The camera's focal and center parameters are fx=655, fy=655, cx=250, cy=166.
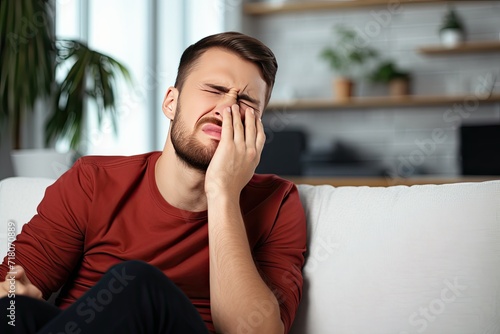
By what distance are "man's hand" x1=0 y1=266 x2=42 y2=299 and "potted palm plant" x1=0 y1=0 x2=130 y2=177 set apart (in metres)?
1.69

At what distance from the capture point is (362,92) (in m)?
5.21

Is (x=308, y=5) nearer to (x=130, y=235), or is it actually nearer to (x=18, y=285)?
(x=130, y=235)

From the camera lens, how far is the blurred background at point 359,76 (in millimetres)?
4457

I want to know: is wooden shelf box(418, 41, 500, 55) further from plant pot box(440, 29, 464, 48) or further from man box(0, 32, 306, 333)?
man box(0, 32, 306, 333)

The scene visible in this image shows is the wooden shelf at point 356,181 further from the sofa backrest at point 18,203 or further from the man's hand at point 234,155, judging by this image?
the man's hand at point 234,155

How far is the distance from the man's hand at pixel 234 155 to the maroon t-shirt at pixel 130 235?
0.10 metres

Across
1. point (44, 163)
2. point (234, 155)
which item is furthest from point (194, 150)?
point (44, 163)

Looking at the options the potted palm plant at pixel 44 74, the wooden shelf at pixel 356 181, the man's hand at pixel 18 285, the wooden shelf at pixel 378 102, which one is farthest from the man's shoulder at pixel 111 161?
the wooden shelf at pixel 378 102

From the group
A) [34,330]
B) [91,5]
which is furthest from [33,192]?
[91,5]

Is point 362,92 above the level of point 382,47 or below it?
below

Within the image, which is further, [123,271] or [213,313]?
[213,313]

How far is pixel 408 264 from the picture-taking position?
1396 mm

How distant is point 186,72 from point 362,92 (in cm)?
382

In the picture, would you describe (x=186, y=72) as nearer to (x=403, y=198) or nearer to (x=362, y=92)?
(x=403, y=198)
